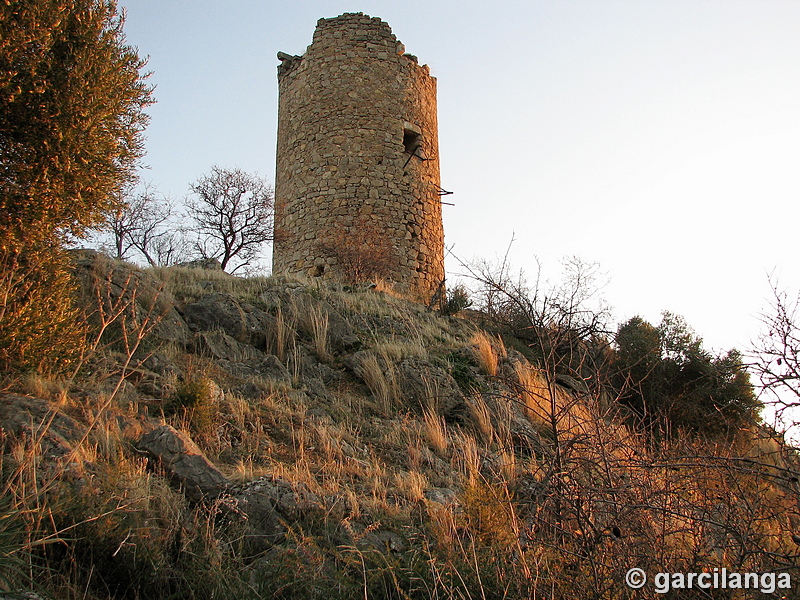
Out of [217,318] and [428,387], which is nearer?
[428,387]

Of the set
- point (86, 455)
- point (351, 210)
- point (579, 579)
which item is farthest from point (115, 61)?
point (351, 210)

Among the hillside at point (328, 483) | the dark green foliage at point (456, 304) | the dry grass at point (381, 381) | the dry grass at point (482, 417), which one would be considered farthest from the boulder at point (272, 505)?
the dark green foliage at point (456, 304)

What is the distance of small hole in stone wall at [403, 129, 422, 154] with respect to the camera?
12972 millimetres

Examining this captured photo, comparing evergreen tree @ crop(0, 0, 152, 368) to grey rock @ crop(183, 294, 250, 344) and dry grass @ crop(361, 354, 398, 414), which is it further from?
dry grass @ crop(361, 354, 398, 414)

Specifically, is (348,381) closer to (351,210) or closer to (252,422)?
(252,422)

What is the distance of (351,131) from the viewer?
1243 cm

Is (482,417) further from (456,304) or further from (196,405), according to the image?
(456,304)

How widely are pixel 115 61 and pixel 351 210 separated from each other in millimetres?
6772

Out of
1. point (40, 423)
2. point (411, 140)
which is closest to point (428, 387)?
point (40, 423)

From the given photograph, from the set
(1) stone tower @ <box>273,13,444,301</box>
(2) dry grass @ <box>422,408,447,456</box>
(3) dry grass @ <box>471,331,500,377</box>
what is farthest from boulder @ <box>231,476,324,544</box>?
(1) stone tower @ <box>273,13,444,301</box>

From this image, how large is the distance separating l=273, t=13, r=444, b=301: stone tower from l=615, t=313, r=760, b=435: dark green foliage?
4.16 meters

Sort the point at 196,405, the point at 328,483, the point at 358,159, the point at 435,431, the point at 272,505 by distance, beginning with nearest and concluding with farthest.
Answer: the point at 272,505 < the point at 328,483 < the point at 196,405 < the point at 435,431 < the point at 358,159

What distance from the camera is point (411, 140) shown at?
43.3 feet

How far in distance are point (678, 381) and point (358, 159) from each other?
23.8 feet
